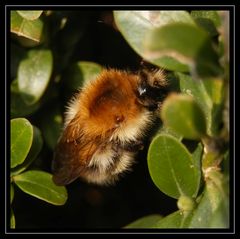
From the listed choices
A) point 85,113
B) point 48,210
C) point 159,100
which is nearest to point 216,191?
point 159,100

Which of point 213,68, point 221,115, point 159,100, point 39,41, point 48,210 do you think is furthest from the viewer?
point 48,210

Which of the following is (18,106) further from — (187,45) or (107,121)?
(187,45)

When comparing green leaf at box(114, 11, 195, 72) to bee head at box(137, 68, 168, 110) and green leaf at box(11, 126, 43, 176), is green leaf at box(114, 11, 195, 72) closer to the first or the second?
bee head at box(137, 68, 168, 110)

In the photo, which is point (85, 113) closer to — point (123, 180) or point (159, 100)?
point (159, 100)

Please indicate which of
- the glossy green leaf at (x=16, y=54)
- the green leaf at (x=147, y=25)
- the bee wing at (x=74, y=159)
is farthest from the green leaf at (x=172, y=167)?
the glossy green leaf at (x=16, y=54)

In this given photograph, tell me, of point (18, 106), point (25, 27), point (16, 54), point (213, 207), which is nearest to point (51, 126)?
point (18, 106)

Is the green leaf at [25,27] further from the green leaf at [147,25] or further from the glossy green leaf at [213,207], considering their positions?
the glossy green leaf at [213,207]
